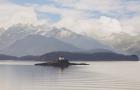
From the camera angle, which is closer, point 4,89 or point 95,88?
point 4,89

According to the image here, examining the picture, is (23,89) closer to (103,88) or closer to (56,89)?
(56,89)

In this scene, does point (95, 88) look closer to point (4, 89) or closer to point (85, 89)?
point (85, 89)

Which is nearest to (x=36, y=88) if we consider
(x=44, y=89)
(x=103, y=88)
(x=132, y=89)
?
(x=44, y=89)

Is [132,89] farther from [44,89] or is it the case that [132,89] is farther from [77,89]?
[44,89]

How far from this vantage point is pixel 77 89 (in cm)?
9900

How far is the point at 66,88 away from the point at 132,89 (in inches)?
650

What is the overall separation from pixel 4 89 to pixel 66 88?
15796 millimetres

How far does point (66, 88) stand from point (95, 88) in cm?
740

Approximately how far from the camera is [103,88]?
100 m

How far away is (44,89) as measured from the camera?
96.1 meters

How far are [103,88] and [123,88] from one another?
16.6ft

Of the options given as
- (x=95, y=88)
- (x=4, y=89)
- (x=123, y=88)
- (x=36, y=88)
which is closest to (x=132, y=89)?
(x=123, y=88)

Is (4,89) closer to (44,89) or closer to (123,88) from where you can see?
(44,89)

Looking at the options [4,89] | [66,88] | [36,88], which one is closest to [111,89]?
[66,88]
